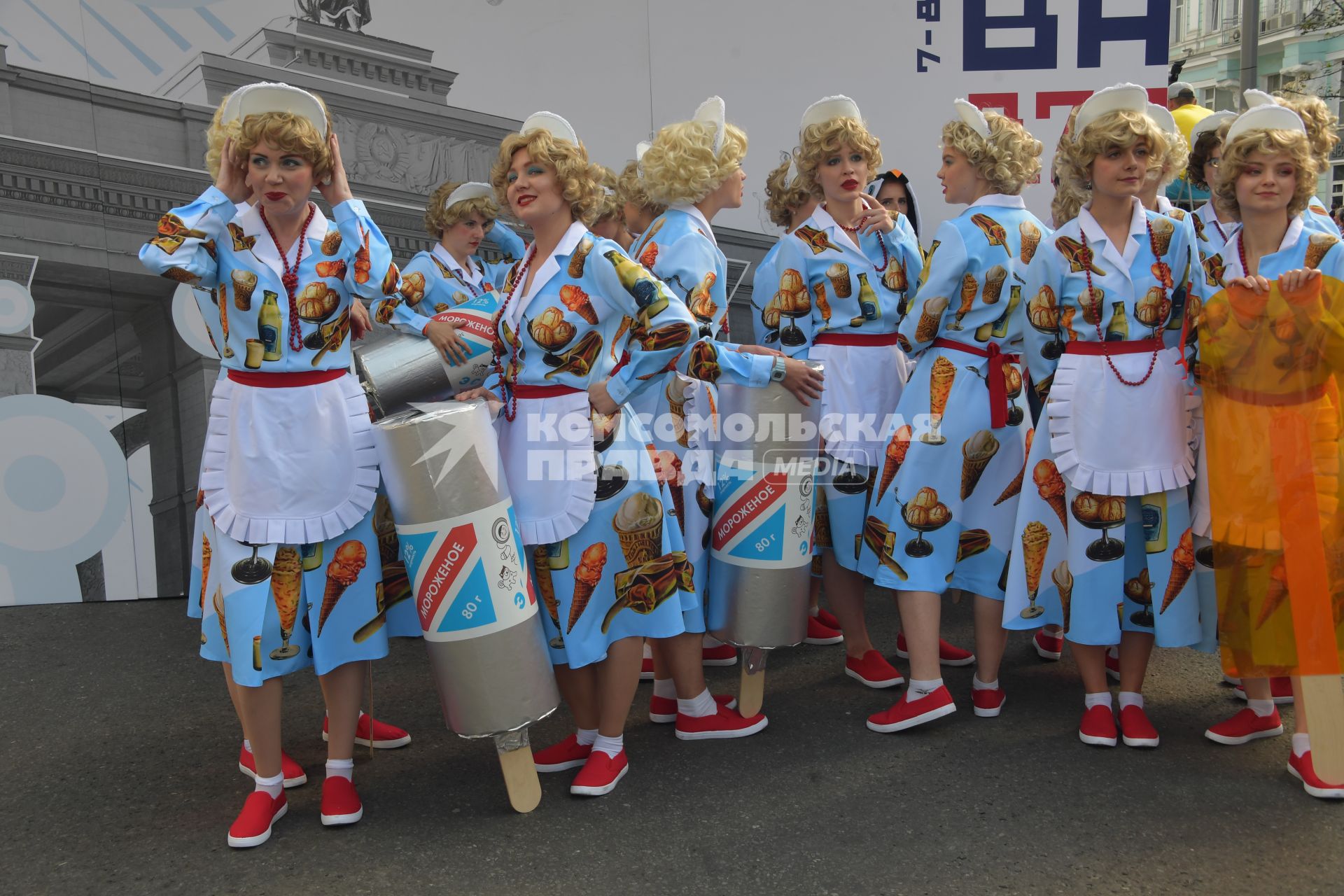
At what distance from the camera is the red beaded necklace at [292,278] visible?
273cm

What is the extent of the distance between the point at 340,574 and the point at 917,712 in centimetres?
180

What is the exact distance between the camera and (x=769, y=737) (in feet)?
11.2

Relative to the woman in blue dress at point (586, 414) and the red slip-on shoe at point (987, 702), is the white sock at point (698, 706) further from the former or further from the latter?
the red slip-on shoe at point (987, 702)

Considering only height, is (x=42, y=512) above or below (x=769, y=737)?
above

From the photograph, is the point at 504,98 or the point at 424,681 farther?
the point at 504,98

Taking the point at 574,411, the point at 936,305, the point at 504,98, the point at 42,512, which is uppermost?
the point at 504,98

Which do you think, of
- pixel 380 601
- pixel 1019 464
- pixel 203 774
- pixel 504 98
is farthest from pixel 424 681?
pixel 504 98

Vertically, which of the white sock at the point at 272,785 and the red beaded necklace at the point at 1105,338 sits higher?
the red beaded necklace at the point at 1105,338

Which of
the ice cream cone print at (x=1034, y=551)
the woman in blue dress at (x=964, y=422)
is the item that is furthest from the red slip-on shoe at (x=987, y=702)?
the ice cream cone print at (x=1034, y=551)

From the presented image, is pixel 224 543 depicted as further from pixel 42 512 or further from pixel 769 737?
pixel 42 512

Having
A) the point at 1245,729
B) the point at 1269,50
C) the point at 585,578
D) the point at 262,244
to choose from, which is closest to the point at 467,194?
the point at 262,244

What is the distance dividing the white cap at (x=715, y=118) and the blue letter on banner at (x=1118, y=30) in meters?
2.75

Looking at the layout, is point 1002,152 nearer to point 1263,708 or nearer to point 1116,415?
point 1116,415

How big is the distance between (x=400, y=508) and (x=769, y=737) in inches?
57.6
